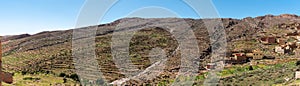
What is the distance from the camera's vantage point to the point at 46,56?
6200 centimetres

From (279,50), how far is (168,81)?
2178cm

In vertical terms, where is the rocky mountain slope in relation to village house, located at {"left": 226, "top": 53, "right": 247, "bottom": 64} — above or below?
above

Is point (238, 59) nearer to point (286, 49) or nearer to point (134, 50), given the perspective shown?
point (286, 49)

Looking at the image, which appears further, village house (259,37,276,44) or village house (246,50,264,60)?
village house (259,37,276,44)

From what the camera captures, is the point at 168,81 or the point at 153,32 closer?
the point at 168,81

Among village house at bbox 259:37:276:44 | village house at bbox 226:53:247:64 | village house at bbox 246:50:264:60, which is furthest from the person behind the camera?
village house at bbox 259:37:276:44

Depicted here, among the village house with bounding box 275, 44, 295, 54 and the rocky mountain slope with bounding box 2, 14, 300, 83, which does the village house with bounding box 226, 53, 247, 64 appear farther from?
the village house with bounding box 275, 44, 295, 54

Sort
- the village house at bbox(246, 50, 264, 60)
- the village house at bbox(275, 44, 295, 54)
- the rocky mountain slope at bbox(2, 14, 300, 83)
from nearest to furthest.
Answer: the rocky mountain slope at bbox(2, 14, 300, 83) → the village house at bbox(246, 50, 264, 60) → the village house at bbox(275, 44, 295, 54)

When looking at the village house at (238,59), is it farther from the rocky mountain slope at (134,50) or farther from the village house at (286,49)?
the village house at (286,49)

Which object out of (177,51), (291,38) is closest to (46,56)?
(177,51)

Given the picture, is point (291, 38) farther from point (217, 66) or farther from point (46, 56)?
point (46, 56)

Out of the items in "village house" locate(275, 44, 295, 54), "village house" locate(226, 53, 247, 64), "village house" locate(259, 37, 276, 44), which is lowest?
"village house" locate(226, 53, 247, 64)

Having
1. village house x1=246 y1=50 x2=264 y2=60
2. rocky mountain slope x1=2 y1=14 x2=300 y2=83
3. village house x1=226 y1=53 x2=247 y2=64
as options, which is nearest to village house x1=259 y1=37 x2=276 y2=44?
rocky mountain slope x1=2 y1=14 x2=300 y2=83

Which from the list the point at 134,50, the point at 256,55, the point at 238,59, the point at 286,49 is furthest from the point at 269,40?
the point at 134,50
